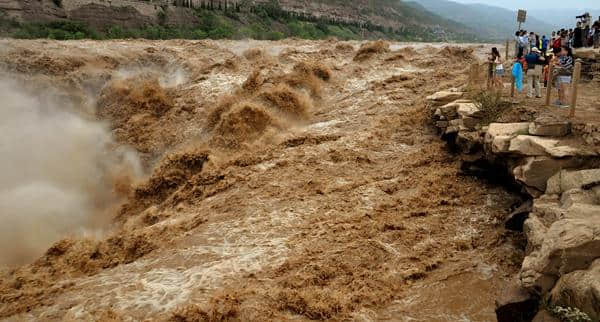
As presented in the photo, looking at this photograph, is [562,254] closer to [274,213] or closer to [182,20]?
[274,213]

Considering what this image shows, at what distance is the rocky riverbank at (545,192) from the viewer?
4.23 metres

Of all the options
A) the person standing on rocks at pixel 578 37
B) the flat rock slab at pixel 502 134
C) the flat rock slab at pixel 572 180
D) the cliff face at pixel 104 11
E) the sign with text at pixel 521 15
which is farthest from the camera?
the cliff face at pixel 104 11

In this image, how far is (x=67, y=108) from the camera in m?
13.8

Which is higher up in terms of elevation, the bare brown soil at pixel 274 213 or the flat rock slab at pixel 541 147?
the flat rock slab at pixel 541 147

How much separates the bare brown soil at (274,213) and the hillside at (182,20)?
457 inches

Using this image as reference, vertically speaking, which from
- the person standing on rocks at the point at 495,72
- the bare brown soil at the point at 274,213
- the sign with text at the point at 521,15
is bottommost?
the bare brown soil at the point at 274,213

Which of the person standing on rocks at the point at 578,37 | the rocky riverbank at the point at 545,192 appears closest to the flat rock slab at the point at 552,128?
the rocky riverbank at the point at 545,192

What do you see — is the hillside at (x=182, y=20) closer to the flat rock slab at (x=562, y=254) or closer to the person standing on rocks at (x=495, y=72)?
the person standing on rocks at (x=495, y=72)

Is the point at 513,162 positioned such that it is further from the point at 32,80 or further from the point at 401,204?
the point at 32,80

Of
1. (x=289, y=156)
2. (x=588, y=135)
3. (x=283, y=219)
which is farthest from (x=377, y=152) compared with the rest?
(x=588, y=135)

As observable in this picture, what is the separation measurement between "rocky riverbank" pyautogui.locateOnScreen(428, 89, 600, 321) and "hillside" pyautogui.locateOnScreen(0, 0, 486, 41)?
21019 millimetres

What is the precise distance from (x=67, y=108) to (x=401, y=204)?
10.6 m

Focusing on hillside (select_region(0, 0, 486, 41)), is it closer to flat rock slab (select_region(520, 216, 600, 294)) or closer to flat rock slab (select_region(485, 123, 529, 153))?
flat rock slab (select_region(485, 123, 529, 153))

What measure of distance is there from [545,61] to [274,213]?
7.02m
